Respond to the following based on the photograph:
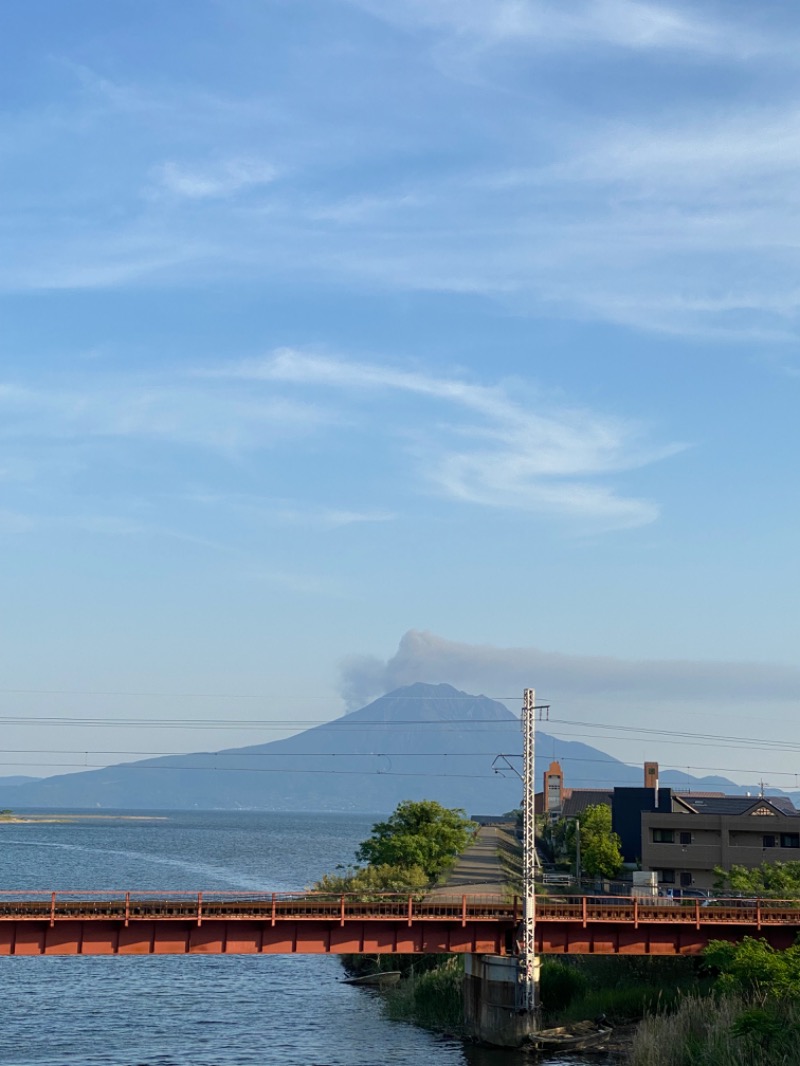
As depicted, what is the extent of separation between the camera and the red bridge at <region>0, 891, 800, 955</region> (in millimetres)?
57812

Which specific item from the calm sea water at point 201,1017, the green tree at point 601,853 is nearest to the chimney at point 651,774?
the green tree at point 601,853

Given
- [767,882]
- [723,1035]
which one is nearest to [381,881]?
[767,882]

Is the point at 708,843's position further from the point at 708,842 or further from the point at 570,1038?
the point at 570,1038

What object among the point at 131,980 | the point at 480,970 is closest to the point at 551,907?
the point at 480,970

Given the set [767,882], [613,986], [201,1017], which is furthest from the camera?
[767,882]

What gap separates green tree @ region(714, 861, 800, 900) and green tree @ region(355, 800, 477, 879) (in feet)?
97.4

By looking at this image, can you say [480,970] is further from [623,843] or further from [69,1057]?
[623,843]

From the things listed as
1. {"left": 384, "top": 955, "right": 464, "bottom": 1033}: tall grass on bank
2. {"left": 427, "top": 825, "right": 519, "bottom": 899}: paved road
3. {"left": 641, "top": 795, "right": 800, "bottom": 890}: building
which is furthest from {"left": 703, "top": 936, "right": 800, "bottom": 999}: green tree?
{"left": 641, "top": 795, "right": 800, "bottom": 890}: building

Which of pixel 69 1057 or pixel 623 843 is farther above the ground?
pixel 623 843

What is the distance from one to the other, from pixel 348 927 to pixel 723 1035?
20.5 m

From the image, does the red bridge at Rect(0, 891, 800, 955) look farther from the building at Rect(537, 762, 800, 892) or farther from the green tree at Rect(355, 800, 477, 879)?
the green tree at Rect(355, 800, 477, 879)

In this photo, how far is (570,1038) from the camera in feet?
194

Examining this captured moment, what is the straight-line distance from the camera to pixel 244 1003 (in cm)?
7688

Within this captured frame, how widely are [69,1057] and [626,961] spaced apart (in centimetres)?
3027
